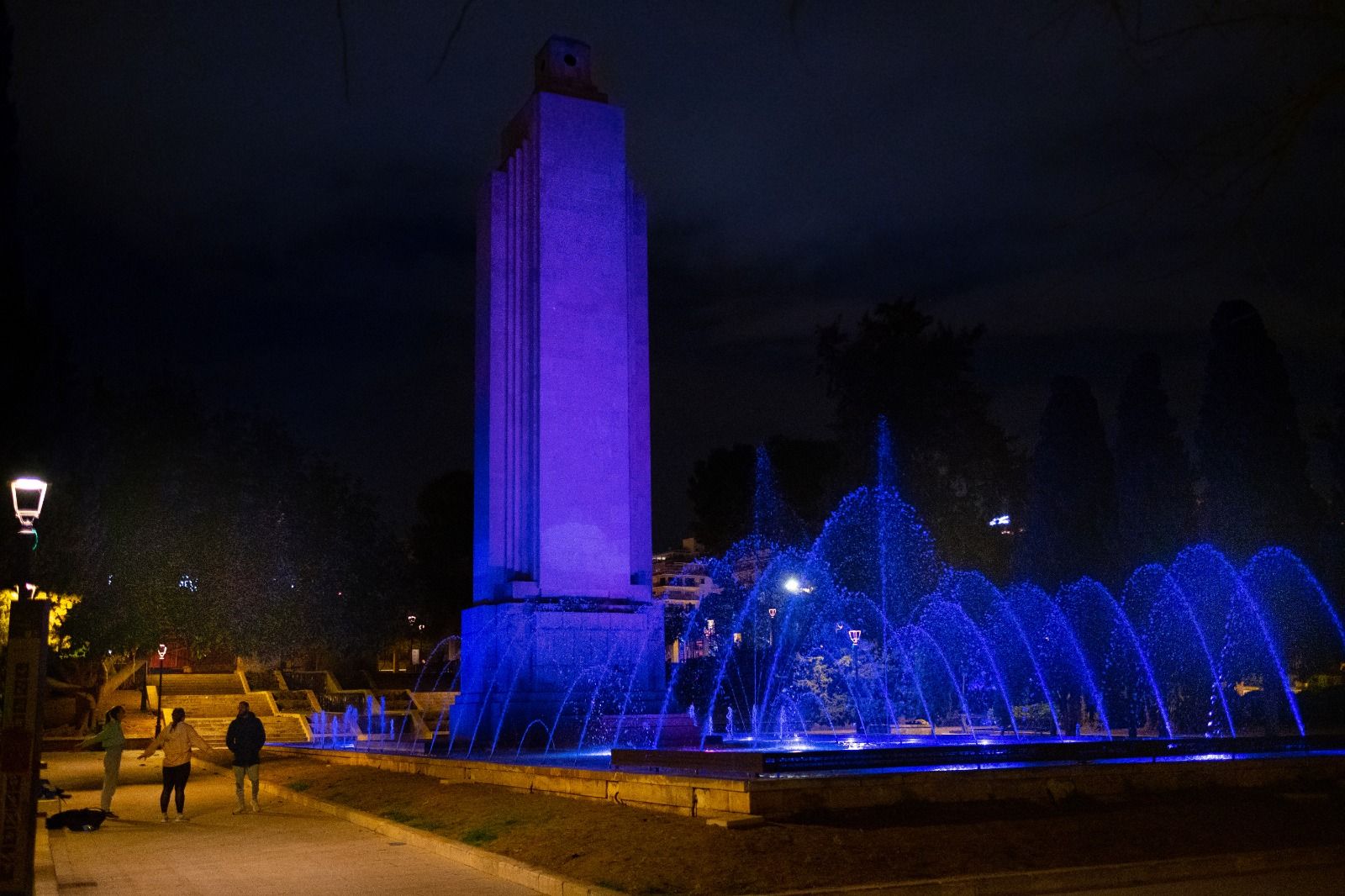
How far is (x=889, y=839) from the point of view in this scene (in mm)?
9148

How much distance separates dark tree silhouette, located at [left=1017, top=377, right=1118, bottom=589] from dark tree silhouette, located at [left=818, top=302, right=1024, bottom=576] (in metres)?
4.45

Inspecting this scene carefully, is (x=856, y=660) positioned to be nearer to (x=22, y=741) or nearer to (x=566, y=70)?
(x=566, y=70)

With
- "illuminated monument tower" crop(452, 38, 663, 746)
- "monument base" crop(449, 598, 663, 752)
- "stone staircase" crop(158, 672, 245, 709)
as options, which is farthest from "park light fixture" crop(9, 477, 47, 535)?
"stone staircase" crop(158, 672, 245, 709)

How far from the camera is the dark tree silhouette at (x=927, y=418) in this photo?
37.5m

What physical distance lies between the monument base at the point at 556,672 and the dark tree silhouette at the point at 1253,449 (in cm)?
1441

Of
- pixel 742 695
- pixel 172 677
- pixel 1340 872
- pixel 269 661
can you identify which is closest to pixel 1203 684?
pixel 742 695

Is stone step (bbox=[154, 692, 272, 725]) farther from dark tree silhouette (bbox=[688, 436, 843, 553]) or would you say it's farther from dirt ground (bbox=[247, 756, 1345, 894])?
dirt ground (bbox=[247, 756, 1345, 894])

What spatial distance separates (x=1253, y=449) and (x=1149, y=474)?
2.81 metres

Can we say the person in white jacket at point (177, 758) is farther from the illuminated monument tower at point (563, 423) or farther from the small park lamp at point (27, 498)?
the illuminated monument tower at point (563, 423)

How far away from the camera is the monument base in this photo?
21078mm

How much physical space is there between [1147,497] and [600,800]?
22817 millimetres

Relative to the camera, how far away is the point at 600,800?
38.8ft

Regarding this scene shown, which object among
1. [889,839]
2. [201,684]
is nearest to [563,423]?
[889,839]

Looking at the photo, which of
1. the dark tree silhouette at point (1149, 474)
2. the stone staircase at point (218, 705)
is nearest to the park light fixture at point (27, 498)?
the stone staircase at point (218, 705)
